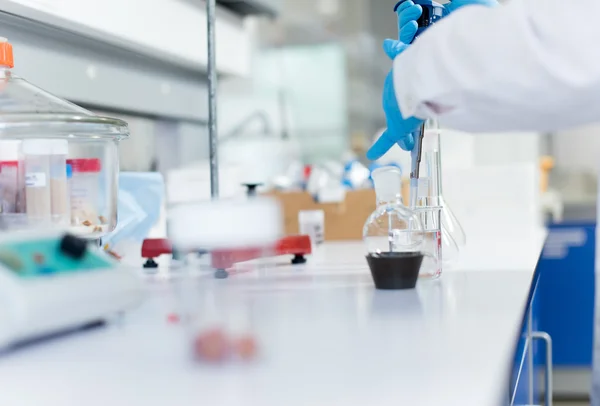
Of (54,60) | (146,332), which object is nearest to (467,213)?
(54,60)

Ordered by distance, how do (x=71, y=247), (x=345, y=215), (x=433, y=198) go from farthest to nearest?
(x=345, y=215)
(x=433, y=198)
(x=71, y=247)

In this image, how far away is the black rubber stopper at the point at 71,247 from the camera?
803 millimetres

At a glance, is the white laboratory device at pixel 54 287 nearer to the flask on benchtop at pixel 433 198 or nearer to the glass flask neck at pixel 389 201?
the glass flask neck at pixel 389 201

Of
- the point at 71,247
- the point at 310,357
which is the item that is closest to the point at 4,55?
the point at 71,247

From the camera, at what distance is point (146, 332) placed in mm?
809

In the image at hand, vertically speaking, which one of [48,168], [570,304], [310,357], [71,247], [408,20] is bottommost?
[570,304]

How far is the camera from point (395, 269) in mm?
1083

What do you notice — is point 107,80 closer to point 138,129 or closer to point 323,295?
point 138,129

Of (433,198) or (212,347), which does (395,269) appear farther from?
(212,347)

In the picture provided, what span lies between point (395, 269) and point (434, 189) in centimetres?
31

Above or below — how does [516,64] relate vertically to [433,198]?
above

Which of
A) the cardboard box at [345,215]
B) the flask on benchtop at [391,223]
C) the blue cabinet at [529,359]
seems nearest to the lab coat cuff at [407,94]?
the flask on benchtop at [391,223]

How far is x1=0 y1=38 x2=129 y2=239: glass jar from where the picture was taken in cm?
109

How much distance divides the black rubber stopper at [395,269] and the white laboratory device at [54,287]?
1.30ft
